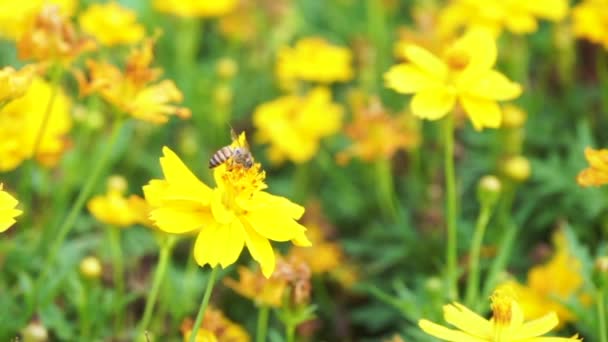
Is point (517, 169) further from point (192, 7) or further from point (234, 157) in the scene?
point (192, 7)

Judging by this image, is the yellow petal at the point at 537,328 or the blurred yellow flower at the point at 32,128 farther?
the blurred yellow flower at the point at 32,128

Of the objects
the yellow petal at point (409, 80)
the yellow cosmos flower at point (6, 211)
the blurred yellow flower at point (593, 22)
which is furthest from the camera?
the blurred yellow flower at point (593, 22)

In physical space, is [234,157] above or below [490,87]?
below

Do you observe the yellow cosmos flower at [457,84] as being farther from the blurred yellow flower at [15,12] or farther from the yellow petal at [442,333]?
the blurred yellow flower at [15,12]

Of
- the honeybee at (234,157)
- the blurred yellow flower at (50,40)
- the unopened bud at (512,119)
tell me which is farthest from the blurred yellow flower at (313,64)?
the honeybee at (234,157)

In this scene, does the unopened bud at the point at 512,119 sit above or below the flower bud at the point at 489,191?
above

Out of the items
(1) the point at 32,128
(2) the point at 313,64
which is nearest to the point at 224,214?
(1) the point at 32,128

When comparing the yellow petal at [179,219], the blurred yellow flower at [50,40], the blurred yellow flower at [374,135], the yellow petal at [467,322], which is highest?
the blurred yellow flower at [374,135]

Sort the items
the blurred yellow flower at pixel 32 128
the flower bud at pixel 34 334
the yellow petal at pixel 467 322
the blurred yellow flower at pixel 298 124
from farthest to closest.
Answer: the blurred yellow flower at pixel 298 124
the blurred yellow flower at pixel 32 128
the flower bud at pixel 34 334
the yellow petal at pixel 467 322
